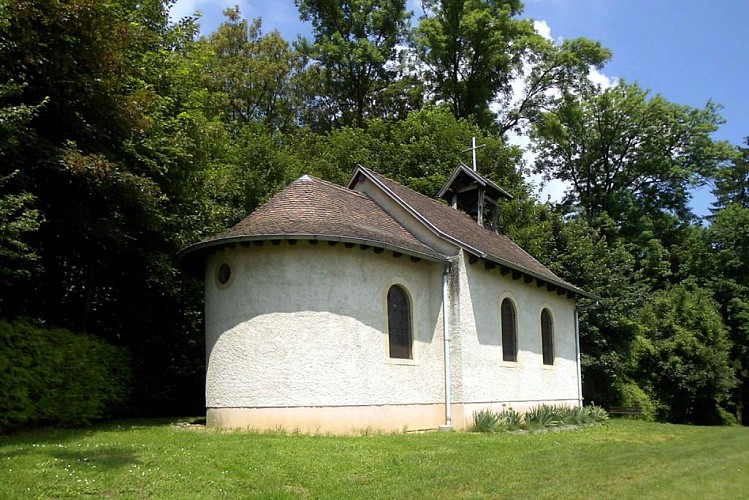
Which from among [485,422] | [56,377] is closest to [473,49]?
[485,422]

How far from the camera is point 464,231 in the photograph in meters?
20.7

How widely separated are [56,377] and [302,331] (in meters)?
5.20

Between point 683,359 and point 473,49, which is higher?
point 473,49

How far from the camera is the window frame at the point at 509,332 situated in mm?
19641

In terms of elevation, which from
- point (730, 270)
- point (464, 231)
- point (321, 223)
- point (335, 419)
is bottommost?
point (335, 419)

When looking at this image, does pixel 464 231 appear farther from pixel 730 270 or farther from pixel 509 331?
pixel 730 270

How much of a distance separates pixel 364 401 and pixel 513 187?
22.5 meters

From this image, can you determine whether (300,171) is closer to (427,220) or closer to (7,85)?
(427,220)

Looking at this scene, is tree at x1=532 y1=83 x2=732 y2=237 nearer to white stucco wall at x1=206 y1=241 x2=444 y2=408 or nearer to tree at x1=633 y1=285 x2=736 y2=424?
tree at x1=633 y1=285 x2=736 y2=424

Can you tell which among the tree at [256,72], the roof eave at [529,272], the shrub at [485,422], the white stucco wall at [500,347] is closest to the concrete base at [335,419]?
the shrub at [485,422]

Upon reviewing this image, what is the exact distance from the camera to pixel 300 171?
3197 centimetres

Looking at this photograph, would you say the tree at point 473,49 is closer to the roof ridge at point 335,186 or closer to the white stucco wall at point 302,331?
the roof ridge at point 335,186

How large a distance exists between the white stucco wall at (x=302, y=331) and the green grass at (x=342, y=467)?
140 centimetres

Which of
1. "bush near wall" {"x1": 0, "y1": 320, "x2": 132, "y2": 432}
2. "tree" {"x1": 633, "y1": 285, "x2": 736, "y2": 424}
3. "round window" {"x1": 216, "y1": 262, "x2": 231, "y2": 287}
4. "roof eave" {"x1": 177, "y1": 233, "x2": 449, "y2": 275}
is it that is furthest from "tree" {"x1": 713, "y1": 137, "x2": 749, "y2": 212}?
"bush near wall" {"x1": 0, "y1": 320, "x2": 132, "y2": 432}
